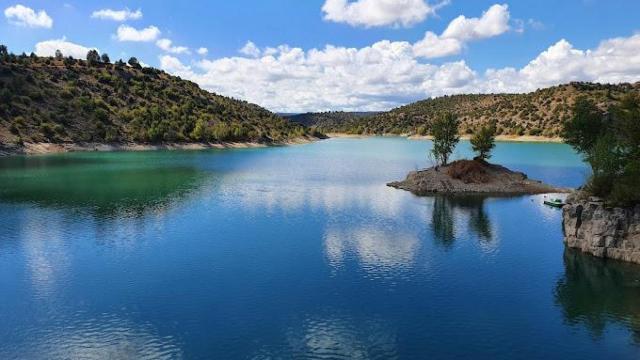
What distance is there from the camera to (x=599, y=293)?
46469mm

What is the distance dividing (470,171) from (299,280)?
222 feet

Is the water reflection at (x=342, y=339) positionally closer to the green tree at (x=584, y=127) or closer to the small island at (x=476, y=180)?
the small island at (x=476, y=180)

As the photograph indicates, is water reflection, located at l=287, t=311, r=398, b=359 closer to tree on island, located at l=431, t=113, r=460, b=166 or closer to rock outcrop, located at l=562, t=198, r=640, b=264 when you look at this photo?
rock outcrop, located at l=562, t=198, r=640, b=264

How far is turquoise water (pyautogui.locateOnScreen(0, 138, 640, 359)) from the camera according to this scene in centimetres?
3500

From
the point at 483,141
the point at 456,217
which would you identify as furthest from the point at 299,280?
the point at 483,141

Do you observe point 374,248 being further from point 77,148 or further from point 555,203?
point 77,148

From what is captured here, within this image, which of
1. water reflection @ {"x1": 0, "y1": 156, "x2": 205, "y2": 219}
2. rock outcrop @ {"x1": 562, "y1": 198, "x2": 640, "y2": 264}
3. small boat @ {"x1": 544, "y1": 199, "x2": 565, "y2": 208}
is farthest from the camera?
small boat @ {"x1": 544, "y1": 199, "x2": 565, "y2": 208}

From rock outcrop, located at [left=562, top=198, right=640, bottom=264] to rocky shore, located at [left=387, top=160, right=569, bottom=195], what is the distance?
4142cm

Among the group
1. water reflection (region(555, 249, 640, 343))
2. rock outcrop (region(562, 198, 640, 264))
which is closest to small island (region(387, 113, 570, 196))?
rock outcrop (region(562, 198, 640, 264))

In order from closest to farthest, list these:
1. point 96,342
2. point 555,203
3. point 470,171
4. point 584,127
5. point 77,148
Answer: point 96,342 < point 555,203 < point 584,127 < point 470,171 < point 77,148

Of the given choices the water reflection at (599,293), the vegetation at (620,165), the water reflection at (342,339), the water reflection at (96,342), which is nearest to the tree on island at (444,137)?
the vegetation at (620,165)

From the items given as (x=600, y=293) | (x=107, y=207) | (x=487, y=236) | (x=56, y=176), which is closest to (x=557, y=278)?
(x=600, y=293)

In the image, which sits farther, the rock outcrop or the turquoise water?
the rock outcrop

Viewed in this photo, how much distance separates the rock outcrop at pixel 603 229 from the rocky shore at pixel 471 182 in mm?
41423
